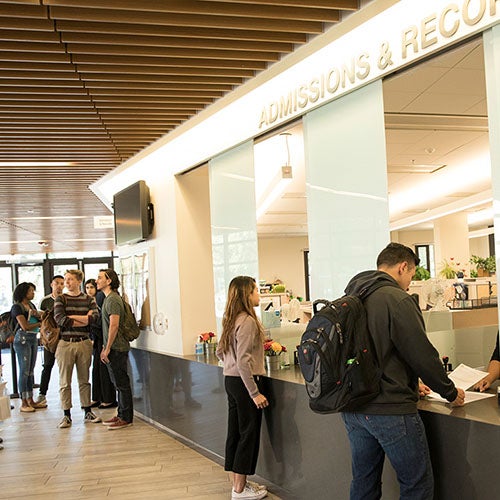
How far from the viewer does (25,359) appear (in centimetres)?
892

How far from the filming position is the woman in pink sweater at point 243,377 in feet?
14.1

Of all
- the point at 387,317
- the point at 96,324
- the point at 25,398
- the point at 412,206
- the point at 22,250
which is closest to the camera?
the point at 387,317

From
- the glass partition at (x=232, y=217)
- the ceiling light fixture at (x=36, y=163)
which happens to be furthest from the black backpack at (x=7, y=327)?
the glass partition at (x=232, y=217)

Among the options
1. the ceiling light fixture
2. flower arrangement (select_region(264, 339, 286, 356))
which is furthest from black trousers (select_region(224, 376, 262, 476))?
the ceiling light fixture

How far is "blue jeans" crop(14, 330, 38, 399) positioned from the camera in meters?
8.77

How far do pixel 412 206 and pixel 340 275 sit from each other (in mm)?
12096

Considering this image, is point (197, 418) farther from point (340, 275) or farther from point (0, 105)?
point (0, 105)

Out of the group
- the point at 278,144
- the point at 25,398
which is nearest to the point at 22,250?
the point at 25,398

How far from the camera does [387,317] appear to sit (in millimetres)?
2822

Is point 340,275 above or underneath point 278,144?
underneath

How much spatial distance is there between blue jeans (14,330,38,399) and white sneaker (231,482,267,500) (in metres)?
5.16

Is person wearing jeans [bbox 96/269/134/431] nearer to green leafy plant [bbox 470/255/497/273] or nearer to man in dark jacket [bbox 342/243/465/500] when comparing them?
man in dark jacket [bbox 342/243/465/500]

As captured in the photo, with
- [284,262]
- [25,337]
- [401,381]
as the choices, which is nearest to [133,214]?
[25,337]

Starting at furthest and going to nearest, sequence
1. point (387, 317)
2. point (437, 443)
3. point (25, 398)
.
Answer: point (25, 398), point (437, 443), point (387, 317)
